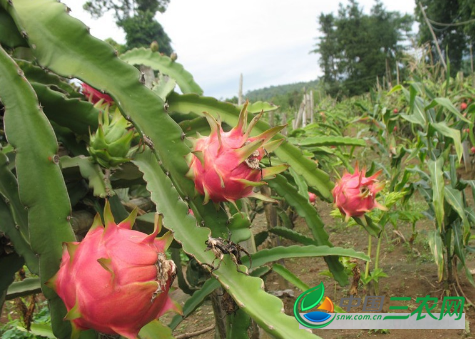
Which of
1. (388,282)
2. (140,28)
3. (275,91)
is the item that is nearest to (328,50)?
(275,91)

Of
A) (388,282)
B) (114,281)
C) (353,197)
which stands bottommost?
(388,282)

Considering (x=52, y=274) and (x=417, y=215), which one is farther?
(x=417, y=215)

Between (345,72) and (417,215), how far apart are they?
3570 centimetres

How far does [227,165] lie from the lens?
25.1 inches

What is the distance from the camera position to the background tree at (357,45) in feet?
105

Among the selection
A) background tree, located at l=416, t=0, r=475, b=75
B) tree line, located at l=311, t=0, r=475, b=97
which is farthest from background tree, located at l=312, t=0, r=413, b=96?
background tree, located at l=416, t=0, r=475, b=75

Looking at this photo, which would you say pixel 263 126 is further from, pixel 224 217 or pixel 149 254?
pixel 149 254

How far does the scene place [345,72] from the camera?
117 ft

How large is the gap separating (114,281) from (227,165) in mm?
267

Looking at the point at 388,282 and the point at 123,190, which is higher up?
the point at 123,190

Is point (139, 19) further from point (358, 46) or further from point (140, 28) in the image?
point (358, 46)

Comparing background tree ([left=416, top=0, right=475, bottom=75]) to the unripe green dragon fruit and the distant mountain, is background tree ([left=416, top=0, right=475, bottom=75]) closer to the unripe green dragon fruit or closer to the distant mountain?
the distant mountain

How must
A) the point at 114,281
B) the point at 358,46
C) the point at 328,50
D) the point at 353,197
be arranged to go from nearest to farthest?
the point at 114,281
the point at 353,197
the point at 358,46
the point at 328,50

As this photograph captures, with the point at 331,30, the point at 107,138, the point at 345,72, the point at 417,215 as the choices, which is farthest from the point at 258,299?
the point at 331,30
